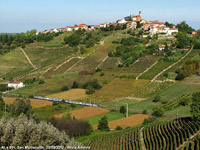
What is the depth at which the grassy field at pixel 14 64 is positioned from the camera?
98750mm

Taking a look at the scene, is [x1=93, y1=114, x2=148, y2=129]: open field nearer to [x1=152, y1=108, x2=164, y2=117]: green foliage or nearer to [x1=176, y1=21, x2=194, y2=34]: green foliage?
[x1=152, y1=108, x2=164, y2=117]: green foliage

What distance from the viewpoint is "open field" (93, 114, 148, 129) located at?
49.6m

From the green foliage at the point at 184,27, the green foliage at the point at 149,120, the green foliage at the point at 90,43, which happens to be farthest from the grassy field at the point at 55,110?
the green foliage at the point at 184,27

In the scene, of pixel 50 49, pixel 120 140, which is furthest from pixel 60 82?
pixel 120 140

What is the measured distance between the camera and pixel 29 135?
24.9m

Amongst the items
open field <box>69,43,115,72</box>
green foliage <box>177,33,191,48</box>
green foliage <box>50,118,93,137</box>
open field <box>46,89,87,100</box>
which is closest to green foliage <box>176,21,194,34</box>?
green foliage <box>177,33,191,48</box>

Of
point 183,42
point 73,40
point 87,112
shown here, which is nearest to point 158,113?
point 87,112

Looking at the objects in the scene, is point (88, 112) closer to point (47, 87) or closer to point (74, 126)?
point (74, 126)

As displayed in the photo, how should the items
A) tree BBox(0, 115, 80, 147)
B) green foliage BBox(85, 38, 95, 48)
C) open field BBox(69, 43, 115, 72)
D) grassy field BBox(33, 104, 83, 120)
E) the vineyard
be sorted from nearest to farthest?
tree BBox(0, 115, 80, 147) → the vineyard → grassy field BBox(33, 104, 83, 120) → open field BBox(69, 43, 115, 72) → green foliage BBox(85, 38, 95, 48)

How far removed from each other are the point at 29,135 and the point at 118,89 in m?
49.4

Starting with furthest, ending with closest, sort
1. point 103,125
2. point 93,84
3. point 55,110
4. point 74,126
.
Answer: point 93,84 → point 55,110 → point 103,125 → point 74,126

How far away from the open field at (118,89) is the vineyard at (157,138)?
24469 mm

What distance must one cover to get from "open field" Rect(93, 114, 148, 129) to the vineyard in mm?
4579

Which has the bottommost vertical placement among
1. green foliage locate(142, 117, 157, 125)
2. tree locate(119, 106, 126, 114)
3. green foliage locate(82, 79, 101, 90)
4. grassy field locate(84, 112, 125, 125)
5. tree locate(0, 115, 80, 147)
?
grassy field locate(84, 112, 125, 125)
